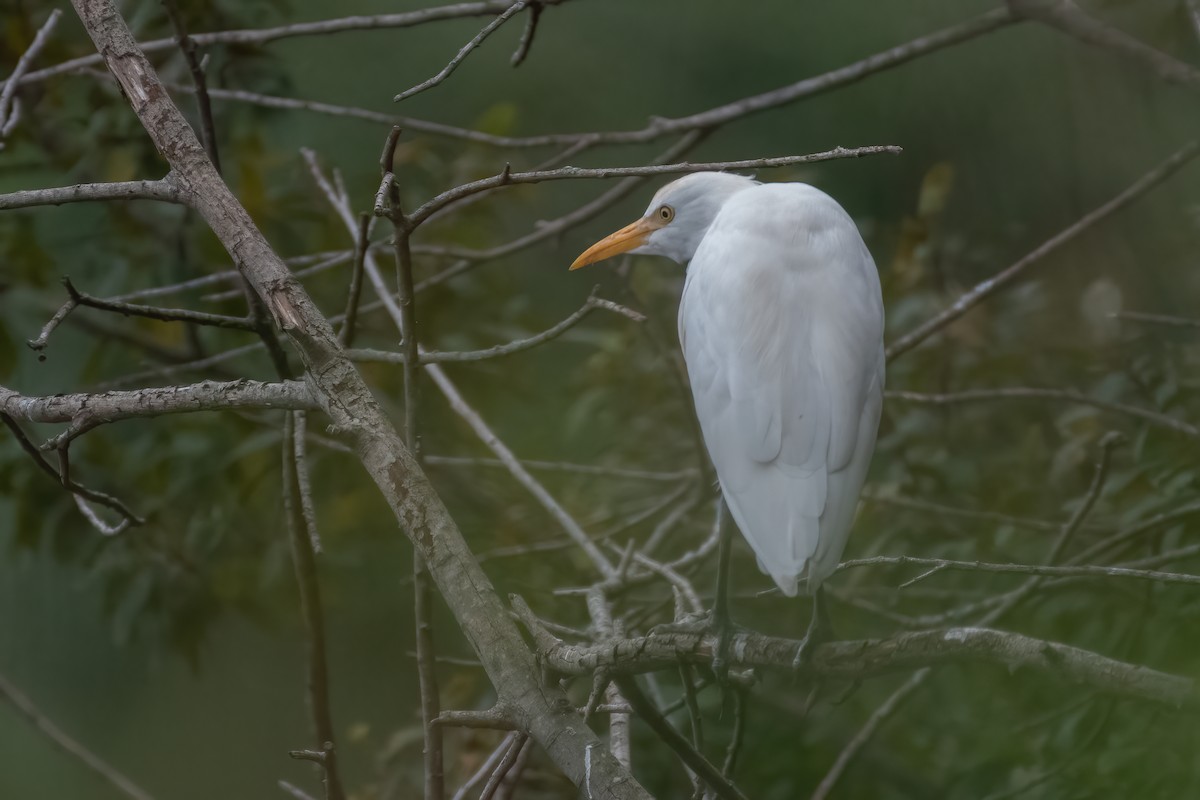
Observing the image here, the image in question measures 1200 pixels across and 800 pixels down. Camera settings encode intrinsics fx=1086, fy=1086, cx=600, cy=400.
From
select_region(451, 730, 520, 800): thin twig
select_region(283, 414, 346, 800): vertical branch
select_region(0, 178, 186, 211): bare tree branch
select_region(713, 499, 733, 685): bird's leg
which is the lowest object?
select_region(451, 730, 520, 800): thin twig

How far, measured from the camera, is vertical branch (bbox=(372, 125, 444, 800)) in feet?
1.59

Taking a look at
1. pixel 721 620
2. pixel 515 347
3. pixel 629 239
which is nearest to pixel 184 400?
pixel 515 347

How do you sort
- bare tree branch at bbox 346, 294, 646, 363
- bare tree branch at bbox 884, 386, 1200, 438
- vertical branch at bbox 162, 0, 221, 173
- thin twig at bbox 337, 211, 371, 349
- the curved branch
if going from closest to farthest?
1. the curved branch
2. bare tree branch at bbox 346, 294, 646, 363
3. thin twig at bbox 337, 211, 371, 349
4. vertical branch at bbox 162, 0, 221, 173
5. bare tree branch at bbox 884, 386, 1200, 438

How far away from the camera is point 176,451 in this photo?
1343 mm

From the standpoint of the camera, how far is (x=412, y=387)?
21.7 inches

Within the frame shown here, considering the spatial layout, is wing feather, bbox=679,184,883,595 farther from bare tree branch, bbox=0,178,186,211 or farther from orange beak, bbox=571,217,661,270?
bare tree branch, bbox=0,178,186,211

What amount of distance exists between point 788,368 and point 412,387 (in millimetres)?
276

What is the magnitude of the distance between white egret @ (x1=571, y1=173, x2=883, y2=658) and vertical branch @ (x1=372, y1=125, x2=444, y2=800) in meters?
0.21

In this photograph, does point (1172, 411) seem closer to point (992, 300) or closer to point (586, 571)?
point (992, 300)

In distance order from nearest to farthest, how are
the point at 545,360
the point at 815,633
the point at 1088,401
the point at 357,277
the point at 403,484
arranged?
the point at 403,484 → the point at 357,277 → the point at 815,633 → the point at 1088,401 → the point at 545,360

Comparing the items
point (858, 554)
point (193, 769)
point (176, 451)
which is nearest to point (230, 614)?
point (193, 769)

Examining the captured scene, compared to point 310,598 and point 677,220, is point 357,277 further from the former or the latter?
point 677,220

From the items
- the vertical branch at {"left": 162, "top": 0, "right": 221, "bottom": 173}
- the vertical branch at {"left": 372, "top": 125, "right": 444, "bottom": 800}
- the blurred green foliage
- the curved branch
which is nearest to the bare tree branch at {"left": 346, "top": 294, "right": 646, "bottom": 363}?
the vertical branch at {"left": 372, "top": 125, "right": 444, "bottom": 800}

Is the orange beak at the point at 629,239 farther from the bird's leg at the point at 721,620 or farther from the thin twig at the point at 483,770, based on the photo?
the thin twig at the point at 483,770
